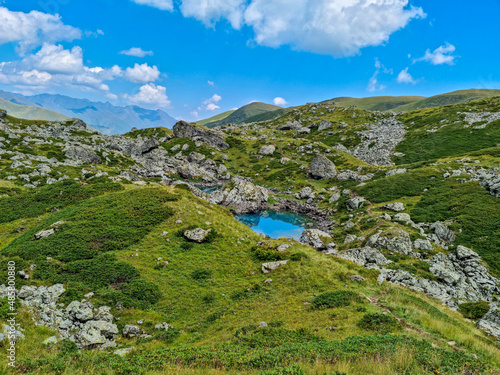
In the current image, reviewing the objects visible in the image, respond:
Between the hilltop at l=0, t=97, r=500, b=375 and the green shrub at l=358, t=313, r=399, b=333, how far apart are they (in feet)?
0.40

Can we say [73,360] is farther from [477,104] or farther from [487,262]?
[477,104]

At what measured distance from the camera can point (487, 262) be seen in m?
32.7

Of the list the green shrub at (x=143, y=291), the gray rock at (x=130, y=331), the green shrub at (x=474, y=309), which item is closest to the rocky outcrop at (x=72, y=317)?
the gray rock at (x=130, y=331)

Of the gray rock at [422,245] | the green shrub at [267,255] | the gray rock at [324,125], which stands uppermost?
the gray rock at [324,125]

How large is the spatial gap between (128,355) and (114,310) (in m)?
6.83

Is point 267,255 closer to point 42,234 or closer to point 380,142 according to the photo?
point 42,234

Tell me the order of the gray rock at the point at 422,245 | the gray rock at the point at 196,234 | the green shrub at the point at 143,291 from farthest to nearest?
the gray rock at the point at 422,245 → the gray rock at the point at 196,234 → the green shrub at the point at 143,291

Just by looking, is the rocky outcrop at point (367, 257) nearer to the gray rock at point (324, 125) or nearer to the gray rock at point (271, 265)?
the gray rock at point (271, 265)

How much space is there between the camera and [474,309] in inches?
970

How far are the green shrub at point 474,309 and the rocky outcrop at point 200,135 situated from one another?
128 meters

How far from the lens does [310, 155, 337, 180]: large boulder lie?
9419 centimetres

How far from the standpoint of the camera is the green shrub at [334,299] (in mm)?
18000

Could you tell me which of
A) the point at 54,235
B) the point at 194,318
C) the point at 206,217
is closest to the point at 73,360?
the point at 194,318

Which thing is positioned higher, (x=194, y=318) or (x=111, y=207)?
(x=111, y=207)
